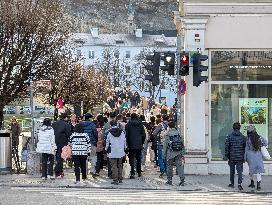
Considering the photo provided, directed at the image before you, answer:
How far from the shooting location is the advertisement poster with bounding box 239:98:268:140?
24562 mm

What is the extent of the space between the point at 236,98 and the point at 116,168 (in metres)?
5.15

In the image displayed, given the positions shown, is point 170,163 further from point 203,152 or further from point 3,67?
point 3,67

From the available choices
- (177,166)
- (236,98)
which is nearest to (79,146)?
(177,166)

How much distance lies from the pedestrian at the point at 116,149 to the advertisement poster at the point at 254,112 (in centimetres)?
475

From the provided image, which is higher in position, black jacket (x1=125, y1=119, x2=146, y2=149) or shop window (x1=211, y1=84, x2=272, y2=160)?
shop window (x1=211, y1=84, x2=272, y2=160)

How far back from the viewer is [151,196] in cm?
1831

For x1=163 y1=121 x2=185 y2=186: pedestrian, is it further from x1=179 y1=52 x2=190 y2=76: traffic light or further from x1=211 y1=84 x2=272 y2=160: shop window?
x1=211 y1=84 x2=272 y2=160: shop window

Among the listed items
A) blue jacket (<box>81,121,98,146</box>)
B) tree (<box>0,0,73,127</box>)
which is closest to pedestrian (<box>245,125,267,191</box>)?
blue jacket (<box>81,121,98,146</box>)

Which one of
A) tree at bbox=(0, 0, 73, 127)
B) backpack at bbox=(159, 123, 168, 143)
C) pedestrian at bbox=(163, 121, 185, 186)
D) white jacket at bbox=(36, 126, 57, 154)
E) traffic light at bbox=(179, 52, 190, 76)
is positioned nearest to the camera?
pedestrian at bbox=(163, 121, 185, 186)

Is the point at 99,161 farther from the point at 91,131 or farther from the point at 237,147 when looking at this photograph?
the point at 237,147

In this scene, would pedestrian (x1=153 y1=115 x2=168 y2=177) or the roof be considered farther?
the roof

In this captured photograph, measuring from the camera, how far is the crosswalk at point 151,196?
17250 mm

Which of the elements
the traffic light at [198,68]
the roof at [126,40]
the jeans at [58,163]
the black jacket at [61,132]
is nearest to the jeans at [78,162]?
the jeans at [58,163]

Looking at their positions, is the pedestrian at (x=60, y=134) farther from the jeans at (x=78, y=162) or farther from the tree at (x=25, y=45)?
the tree at (x=25, y=45)
